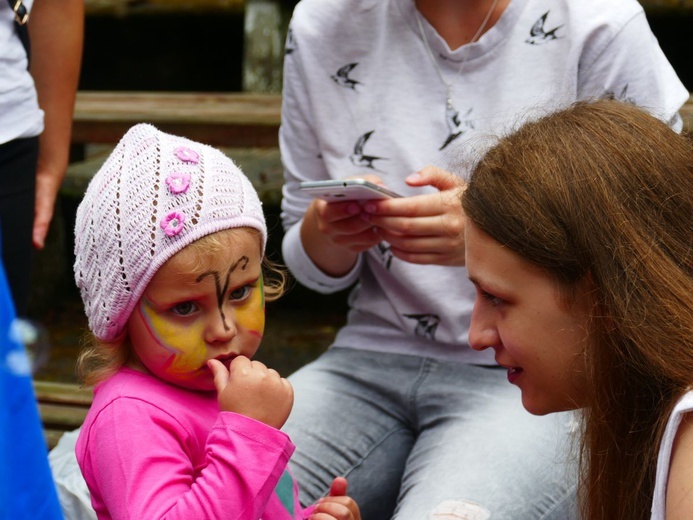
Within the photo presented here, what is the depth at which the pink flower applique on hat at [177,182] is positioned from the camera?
4.85 ft

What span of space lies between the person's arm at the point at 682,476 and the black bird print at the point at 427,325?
85 cm

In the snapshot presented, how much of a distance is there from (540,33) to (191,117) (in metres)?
1.52

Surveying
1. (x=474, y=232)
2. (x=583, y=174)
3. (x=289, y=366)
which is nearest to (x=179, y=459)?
(x=474, y=232)

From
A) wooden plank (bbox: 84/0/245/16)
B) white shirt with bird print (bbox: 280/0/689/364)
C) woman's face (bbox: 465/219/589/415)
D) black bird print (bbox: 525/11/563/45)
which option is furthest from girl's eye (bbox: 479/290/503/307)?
wooden plank (bbox: 84/0/245/16)

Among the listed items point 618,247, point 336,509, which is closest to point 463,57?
point 618,247

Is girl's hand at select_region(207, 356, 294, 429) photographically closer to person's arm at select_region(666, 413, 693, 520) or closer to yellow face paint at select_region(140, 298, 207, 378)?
yellow face paint at select_region(140, 298, 207, 378)

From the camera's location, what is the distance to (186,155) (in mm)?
1524

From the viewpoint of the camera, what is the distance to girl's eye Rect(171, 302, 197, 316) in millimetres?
1492

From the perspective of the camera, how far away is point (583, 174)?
1.39m

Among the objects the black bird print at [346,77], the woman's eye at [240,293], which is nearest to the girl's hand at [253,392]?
the woman's eye at [240,293]

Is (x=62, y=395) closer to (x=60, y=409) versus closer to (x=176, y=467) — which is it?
(x=60, y=409)

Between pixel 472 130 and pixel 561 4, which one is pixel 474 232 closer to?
pixel 472 130

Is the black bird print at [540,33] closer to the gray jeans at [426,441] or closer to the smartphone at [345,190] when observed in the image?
the smartphone at [345,190]

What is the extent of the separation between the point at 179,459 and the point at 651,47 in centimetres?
123
